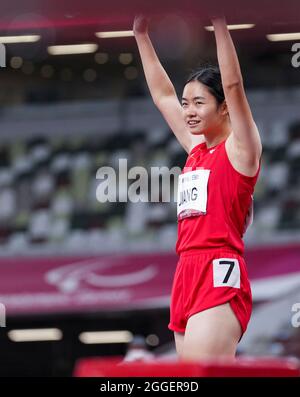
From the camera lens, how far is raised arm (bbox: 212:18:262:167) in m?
2.41

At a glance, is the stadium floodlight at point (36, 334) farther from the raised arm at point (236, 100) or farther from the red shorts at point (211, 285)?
the raised arm at point (236, 100)

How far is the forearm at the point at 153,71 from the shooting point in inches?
112

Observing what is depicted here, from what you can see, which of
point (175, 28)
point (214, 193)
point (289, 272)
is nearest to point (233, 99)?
point (214, 193)

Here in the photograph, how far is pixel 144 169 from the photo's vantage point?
8.57 metres

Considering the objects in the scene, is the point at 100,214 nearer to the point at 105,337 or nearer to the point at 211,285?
the point at 105,337

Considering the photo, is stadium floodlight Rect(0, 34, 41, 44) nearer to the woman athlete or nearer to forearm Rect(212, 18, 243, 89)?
the woman athlete

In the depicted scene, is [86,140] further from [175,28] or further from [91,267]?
[175,28]

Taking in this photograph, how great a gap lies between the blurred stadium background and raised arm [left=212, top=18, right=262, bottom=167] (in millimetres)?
5305

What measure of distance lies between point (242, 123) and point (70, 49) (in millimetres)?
6592

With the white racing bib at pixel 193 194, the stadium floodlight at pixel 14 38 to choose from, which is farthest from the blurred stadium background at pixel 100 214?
the white racing bib at pixel 193 194

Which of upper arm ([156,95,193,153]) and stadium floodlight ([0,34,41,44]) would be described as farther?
stadium floodlight ([0,34,41,44])

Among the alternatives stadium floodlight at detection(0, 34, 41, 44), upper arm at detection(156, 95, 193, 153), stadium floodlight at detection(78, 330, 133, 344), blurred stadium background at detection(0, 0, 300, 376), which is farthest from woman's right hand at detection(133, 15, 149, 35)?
stadium floodlight at detection(78, 330, 133, 344)
